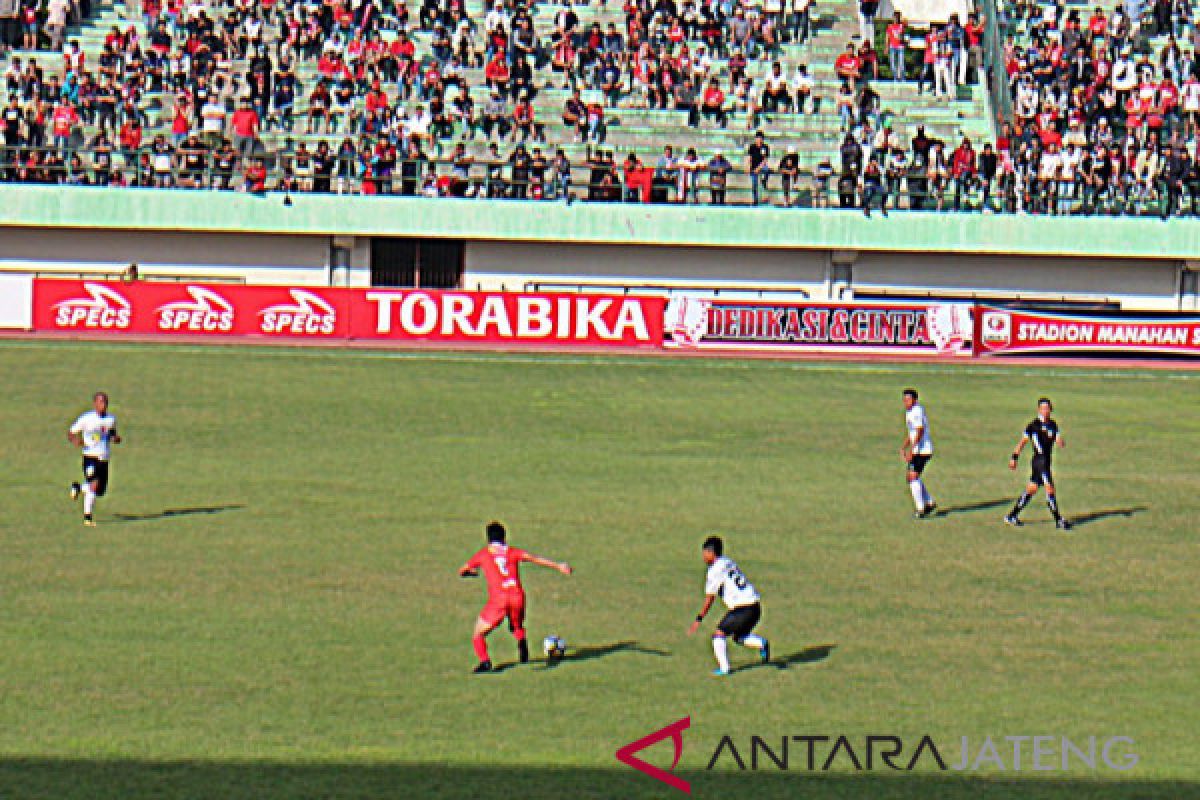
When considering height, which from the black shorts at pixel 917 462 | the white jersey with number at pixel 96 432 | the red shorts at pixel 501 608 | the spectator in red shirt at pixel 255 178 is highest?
the spectator in red shirt at pixel 255 178

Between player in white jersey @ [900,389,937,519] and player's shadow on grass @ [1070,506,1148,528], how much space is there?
7.41 feet

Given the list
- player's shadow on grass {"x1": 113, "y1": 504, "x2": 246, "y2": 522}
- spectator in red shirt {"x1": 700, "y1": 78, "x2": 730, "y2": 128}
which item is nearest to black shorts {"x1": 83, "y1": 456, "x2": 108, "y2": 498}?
player's shadow on grass {"x1": 113, "y1": 504, "x2": 246, "y2": 522}

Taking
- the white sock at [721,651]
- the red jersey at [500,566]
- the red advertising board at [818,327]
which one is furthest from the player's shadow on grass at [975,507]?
the red advertising board at [818,327]

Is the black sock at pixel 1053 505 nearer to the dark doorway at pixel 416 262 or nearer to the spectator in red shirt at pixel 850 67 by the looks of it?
the dark doorway at pixel 416 262

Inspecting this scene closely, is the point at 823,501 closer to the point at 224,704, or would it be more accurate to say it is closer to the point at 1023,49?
the point at 224,704

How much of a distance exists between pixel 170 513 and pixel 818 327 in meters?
24.1

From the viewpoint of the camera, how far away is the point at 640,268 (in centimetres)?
5366

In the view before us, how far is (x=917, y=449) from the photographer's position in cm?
2883

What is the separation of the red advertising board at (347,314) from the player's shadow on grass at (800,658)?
2812 cm

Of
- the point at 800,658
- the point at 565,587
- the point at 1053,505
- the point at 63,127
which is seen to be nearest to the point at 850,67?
the point at 63,127

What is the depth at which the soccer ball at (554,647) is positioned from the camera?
64.0 feet

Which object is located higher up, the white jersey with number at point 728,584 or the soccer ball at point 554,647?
the white jersey with number at point 728,584

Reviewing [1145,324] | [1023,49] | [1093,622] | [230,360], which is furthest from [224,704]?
[1023,49]

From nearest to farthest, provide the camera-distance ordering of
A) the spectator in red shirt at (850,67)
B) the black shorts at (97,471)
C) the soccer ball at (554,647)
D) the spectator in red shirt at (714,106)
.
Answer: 1. the soccer ball at (554,647)
2. the black shorts at (97,471)
3. the spectator in red shirt at (714,106)
4. the spectator in red shirt at (850,67)
